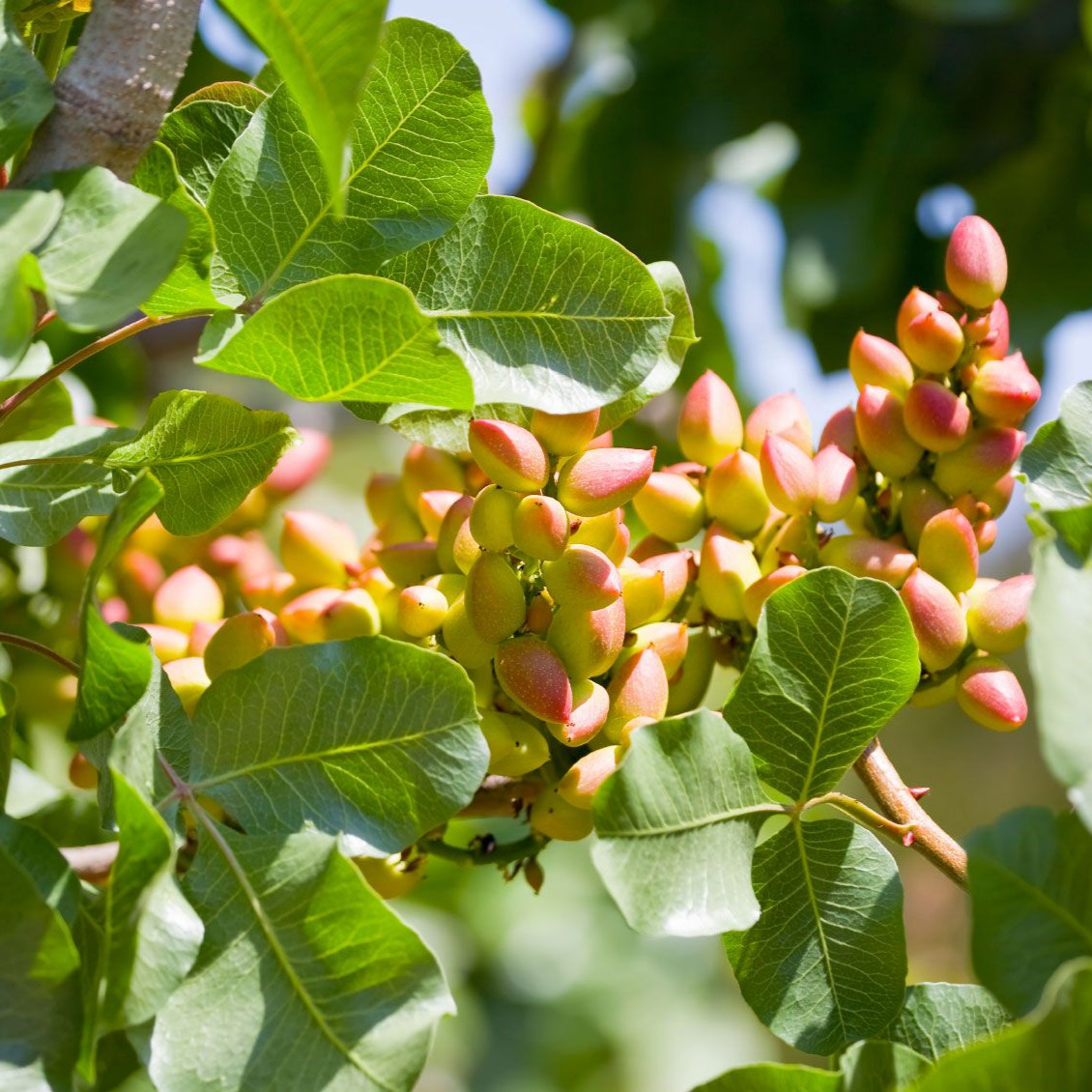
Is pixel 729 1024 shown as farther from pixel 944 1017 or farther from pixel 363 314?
pixel 363 314

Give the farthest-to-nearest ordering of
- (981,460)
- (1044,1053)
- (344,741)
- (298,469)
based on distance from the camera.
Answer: (298,469) < (981,460) < (344,741) < (1044,1053)

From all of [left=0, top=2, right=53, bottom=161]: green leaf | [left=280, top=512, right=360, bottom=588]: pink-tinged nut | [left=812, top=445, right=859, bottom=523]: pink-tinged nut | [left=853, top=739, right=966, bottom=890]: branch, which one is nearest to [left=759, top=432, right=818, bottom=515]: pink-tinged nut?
[left=812, top=445, right=859, bottom=523]: pink-tinged nut

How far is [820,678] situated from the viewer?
18.5 inches

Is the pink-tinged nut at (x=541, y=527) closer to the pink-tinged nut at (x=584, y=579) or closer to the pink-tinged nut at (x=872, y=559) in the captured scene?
the pink-tinged nut at (x=584, y=579)

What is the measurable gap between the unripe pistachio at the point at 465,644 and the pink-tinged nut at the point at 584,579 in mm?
38

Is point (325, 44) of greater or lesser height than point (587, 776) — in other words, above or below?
above

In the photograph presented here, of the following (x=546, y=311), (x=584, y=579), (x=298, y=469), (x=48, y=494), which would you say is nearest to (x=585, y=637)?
(x=584, y=579)

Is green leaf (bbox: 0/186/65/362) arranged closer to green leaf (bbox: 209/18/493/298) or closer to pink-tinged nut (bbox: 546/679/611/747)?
green leaf (bbox: 209/18/493/298)

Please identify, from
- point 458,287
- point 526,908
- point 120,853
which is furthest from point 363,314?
point 526,908

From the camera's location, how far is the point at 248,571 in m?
0.77

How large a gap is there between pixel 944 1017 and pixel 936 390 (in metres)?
0.26

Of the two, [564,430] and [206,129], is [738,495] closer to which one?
[564,430]

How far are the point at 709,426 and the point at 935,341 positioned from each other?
0.11 metres

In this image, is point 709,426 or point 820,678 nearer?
point 820,678
